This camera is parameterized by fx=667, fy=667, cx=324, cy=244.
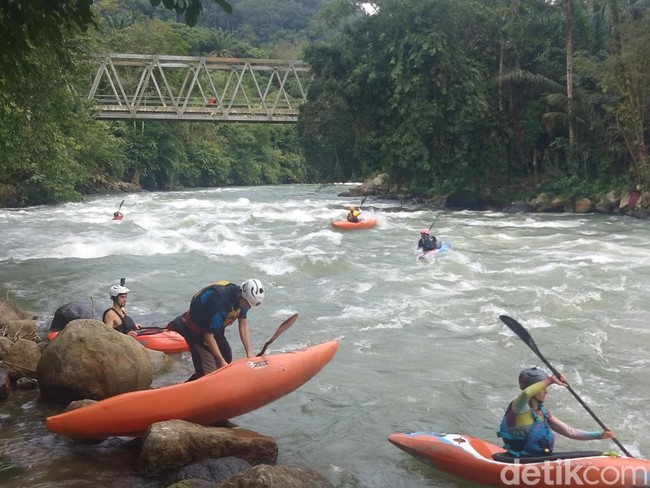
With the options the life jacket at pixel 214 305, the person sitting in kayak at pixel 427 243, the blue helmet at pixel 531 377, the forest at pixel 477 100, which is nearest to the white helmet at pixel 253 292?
the life jacket at pixel 214 305

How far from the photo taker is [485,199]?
23453 millimetres

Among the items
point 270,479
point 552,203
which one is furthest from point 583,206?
point 270,479

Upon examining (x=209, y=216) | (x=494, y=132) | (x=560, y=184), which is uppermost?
(x=494, y=132)

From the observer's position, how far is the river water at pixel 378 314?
4969 mm

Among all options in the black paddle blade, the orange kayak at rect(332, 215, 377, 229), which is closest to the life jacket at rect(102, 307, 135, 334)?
the black paddle blade

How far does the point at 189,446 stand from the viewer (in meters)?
4.31

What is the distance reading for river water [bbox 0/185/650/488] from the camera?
196 inches

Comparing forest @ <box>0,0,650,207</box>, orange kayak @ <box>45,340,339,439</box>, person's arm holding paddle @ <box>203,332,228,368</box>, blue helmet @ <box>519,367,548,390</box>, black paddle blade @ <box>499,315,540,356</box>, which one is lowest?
orange kayak @ <box>45,340,339,439</box>

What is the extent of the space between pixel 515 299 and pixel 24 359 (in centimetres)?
644

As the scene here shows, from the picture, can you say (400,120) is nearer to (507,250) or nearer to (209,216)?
(209,216)

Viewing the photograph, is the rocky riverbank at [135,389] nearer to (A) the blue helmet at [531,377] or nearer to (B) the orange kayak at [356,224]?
(A) the blue helmet at [531,377]

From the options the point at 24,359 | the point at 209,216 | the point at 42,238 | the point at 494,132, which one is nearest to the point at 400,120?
the point at 494,132

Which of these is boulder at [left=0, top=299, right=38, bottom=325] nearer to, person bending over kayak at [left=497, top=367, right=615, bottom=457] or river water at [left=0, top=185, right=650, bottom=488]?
river water at [left=0, top=185, right=650, bottom=488]

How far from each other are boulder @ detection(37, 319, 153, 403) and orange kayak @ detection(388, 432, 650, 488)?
2273mm
